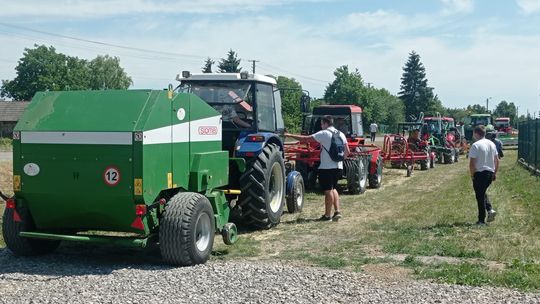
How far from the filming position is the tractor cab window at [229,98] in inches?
400

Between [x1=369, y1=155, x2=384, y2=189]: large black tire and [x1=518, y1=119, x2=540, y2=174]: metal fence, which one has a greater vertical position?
[x1=518, y1=119, x2=540, y2=174]: metal fence

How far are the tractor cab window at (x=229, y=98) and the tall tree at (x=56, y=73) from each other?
77.7 m

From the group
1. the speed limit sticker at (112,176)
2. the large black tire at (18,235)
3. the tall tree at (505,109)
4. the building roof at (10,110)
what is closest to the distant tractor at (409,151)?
the large black tire at (18,235)

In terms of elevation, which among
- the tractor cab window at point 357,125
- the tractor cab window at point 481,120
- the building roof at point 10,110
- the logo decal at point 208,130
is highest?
the building roof at point 10,110

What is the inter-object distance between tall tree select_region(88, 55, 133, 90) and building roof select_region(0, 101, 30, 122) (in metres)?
14.8

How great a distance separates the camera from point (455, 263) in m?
7.47

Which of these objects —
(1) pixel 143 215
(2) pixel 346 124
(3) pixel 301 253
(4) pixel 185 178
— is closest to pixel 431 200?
(2) pixel 346 124

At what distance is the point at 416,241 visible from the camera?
8906 millimetres

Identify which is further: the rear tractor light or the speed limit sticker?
the rear tractor light

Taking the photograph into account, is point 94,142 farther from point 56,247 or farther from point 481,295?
point 481,295

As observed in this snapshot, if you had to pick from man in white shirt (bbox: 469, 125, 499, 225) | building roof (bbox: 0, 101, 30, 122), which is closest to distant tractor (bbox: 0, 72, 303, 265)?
man in white shirt (bbox: 469, 125, 499, 225)

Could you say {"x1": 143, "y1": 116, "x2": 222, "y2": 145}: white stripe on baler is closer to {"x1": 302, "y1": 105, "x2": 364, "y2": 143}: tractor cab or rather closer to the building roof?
{"x1": 302, "y1": 105, "x2": 364, "y2": 143}: tractor cab

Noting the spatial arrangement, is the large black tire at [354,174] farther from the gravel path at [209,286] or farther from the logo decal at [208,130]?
the gravel path at [209,286]

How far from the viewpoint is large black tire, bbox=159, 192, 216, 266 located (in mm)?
7078
